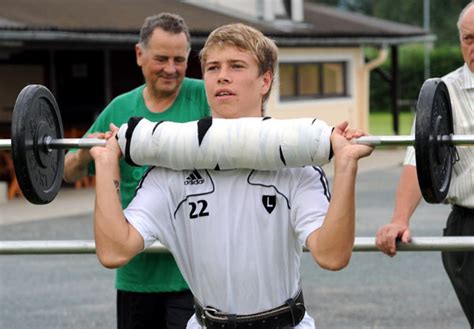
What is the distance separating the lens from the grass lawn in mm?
33438

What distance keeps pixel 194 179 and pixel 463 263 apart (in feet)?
5.85

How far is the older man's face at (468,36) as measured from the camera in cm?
453

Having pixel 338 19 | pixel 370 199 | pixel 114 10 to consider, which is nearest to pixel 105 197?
pixel 370 199

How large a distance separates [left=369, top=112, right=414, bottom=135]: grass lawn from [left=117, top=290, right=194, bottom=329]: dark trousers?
2557 centimetres

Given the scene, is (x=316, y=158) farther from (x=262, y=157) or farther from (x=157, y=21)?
(x=157, y=21)

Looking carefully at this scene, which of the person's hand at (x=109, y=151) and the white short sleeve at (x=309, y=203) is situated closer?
the white short sleeve at (x=309, y=203)

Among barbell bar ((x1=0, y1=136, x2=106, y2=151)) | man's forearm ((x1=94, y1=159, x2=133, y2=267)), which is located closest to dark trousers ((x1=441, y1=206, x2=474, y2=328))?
barbell bar ((x1=0, y1=136, x2=106, y2=151))

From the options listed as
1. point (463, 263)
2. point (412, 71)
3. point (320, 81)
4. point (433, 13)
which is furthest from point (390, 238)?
point (433, 13)

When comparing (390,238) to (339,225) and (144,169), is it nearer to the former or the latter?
(339,225)

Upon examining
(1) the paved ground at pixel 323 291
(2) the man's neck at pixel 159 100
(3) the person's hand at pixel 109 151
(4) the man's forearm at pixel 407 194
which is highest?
(2) the man's neck at pixel 159 100

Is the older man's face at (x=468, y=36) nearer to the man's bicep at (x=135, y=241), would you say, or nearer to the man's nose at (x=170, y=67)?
the man's nose at (x=170, y=67)

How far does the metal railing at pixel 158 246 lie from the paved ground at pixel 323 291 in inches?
140

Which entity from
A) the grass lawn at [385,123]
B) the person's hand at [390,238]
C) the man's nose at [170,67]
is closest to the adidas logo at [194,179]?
the person's hand at [390,238]

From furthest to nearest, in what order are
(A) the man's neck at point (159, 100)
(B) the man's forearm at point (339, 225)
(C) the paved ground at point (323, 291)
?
1. (C) the paved ground at point (323, 291)
2. (A) the man's neck at point (159, 100)
3. (B) the man's forearm at point (339, 225)
